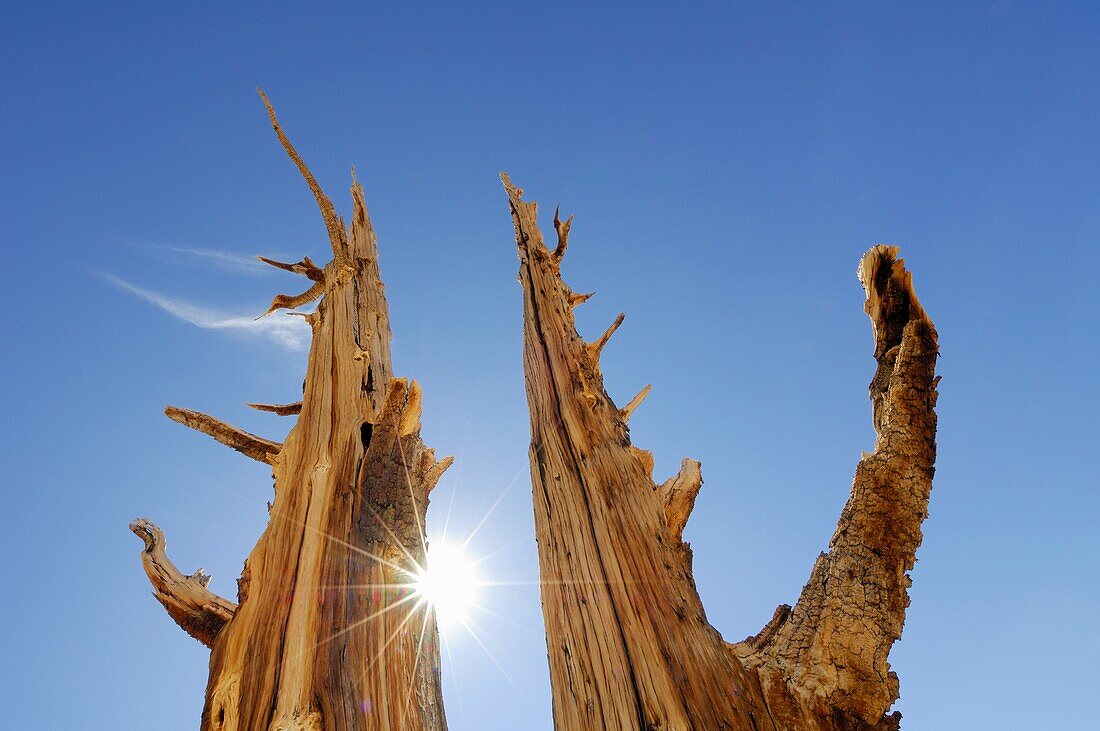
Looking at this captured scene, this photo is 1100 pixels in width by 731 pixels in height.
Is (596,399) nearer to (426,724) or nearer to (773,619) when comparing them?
(773,619)

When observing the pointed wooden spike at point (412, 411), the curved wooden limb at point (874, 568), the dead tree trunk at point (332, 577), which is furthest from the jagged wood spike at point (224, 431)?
the curved wooden limb at point (874, 568)

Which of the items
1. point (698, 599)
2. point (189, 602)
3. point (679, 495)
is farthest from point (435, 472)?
point (698, 599)

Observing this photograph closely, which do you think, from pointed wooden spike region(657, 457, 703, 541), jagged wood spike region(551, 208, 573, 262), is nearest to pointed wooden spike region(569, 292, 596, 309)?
jagged wood spike region(551, 208, 573, 262)

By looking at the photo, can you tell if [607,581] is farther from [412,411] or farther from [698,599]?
[412,411]

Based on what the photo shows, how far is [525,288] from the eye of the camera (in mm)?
2934

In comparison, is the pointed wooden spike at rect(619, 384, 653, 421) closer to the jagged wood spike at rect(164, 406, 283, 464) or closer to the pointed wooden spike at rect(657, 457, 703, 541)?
the pointed wooden spike at rect(657, 457, 703, 541)

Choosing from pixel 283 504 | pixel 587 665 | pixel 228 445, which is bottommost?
pixel 587 665

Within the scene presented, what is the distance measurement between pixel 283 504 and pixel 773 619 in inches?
69.1

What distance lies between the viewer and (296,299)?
12.3ft

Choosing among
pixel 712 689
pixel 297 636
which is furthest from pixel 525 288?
pixel 712 689

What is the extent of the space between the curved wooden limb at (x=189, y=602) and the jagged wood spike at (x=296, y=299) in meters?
1.67

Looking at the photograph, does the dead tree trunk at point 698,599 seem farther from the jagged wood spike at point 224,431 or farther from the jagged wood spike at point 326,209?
the jagged wood spike at point 326,209

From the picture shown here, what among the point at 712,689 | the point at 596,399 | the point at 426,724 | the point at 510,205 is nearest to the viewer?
the point at 712,689

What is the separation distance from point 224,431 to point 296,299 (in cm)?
115
